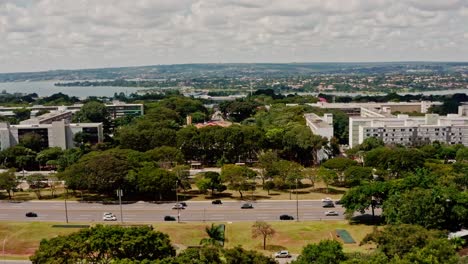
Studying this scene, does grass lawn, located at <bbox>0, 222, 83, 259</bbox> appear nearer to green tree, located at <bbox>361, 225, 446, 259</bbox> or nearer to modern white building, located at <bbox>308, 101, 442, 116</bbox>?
green tree, located at <bbox>361, 225, 446, 259</bbox>

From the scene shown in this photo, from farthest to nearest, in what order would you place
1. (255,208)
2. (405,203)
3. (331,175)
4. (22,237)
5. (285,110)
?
(285,110) < (331,175) < (255,208) < (22,237) < (405,203)

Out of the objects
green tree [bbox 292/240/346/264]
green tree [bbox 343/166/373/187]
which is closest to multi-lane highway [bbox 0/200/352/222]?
green tree [bbox 343/166/373/187]

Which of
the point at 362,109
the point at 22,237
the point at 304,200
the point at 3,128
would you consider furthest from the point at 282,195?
the point at 362,109

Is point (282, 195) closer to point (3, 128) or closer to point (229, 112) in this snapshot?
point (3, 128)

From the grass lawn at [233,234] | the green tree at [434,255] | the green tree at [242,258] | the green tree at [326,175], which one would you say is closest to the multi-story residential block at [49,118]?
the grass lawn at [233,234]

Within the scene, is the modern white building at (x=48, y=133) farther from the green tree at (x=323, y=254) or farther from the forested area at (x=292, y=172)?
the green tree at (x=323, y=254)

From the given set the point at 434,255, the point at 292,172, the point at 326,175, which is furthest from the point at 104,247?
the point at 326,175
